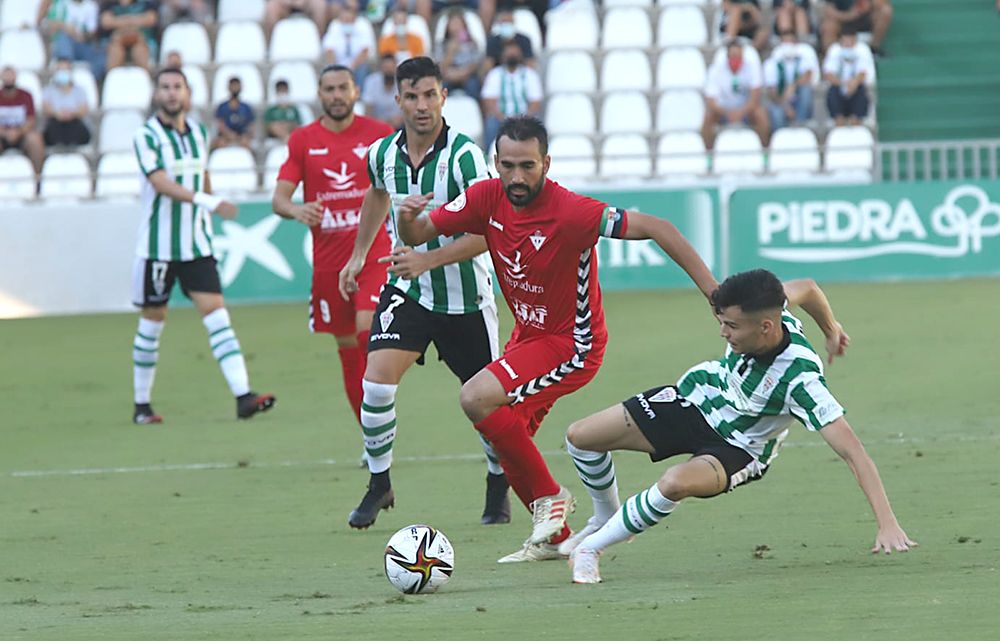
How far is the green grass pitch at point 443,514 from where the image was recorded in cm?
607

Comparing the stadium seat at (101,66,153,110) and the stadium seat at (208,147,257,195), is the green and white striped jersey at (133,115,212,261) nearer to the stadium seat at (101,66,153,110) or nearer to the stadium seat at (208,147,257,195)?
the stadium seat at (208,147,257,195)

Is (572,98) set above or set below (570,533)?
above

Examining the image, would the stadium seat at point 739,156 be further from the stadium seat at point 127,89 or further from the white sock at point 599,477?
the white sock at point 599,477

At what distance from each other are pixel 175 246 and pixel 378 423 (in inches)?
187

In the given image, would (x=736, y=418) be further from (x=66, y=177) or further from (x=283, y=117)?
(x=283, y=117)

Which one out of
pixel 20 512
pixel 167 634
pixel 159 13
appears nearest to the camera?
pixel 167 634

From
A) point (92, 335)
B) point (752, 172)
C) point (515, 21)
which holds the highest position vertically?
point (515, 21)

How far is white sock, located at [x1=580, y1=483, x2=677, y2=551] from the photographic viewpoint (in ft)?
22.5

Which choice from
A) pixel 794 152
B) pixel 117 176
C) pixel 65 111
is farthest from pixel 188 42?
pixel 794 152

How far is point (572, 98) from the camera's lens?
22516mm

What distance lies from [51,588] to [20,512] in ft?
7.90

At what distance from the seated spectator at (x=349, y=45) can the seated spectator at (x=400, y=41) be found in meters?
0.27

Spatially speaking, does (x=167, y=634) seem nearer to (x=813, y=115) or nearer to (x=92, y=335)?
(x=92, y=335)

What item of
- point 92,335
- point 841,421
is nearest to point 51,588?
point 841,421
